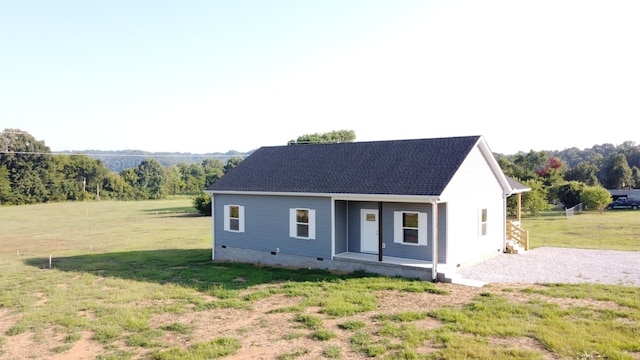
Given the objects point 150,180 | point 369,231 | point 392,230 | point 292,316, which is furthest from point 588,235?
point 150,180

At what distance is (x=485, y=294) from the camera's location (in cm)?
1259

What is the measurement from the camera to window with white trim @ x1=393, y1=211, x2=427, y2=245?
1616 cm

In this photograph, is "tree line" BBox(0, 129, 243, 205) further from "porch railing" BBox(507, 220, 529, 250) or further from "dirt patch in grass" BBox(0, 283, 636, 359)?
"porch railing" BBox(507, 220, 529, 250)

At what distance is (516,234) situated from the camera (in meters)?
21.6

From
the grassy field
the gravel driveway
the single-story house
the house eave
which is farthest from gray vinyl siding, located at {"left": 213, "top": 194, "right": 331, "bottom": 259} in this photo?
the gravel driveway

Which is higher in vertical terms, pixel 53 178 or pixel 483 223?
pixel 53 178

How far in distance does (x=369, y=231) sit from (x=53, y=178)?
85.5m

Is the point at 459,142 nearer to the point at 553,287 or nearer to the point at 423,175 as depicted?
the point at 423,175

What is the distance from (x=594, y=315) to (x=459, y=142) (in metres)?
8.61

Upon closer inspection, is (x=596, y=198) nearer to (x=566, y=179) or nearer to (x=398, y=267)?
(x=566, y=179)

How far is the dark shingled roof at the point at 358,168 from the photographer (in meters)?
16.1

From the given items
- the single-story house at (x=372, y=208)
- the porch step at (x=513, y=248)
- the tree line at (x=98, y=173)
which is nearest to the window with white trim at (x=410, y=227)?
the single-story house at (x=372, y=208)

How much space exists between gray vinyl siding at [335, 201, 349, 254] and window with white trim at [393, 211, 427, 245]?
215cm

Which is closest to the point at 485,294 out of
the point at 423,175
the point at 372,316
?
the point at 372,316
